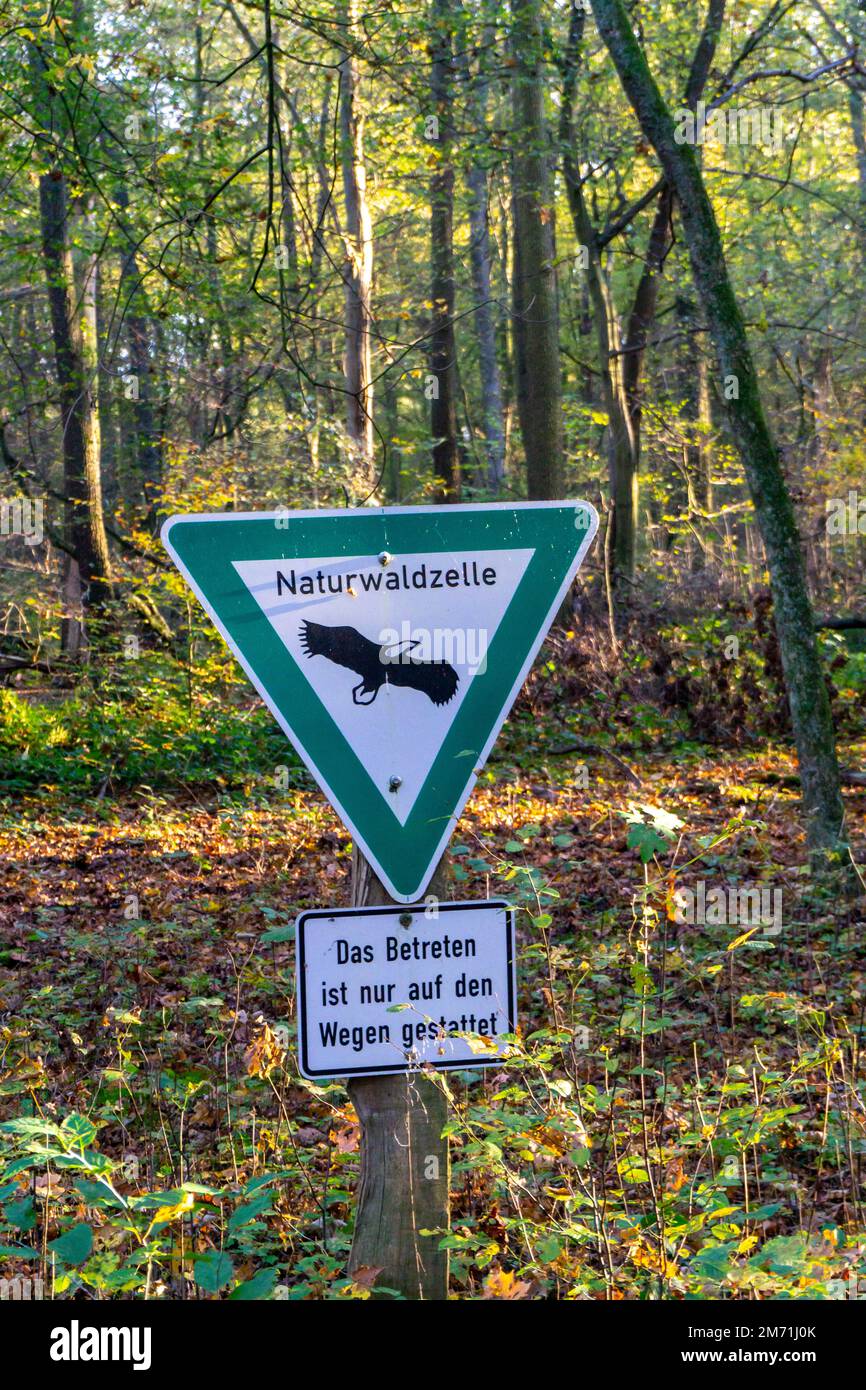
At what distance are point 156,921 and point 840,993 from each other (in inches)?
165

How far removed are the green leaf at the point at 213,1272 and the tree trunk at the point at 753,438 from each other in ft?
20.6

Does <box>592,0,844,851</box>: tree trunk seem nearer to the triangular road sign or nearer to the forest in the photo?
the forest

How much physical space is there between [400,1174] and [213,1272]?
0.39 m

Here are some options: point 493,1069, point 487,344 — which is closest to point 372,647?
point 493,1069

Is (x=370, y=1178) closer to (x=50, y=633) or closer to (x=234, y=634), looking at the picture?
(x=234, y=634)

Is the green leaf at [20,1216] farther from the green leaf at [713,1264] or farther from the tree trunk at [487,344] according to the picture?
the tree trunk at [487,344]

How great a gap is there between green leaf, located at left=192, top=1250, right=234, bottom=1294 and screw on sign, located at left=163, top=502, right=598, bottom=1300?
1.22 feet

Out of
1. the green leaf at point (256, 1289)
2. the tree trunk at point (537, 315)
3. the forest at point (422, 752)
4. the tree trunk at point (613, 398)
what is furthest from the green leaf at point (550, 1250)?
the tree trunk at point (613, 398)

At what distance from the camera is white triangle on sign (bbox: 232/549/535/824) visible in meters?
2.28

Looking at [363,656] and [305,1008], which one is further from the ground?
[363,656]

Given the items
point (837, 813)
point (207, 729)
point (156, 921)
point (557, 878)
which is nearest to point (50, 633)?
point (207, 729)

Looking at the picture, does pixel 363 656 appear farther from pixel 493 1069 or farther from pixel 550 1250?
pixel 493 1069

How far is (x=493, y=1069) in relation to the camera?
4449mm

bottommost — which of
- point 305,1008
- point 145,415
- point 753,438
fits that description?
point 305,1008
